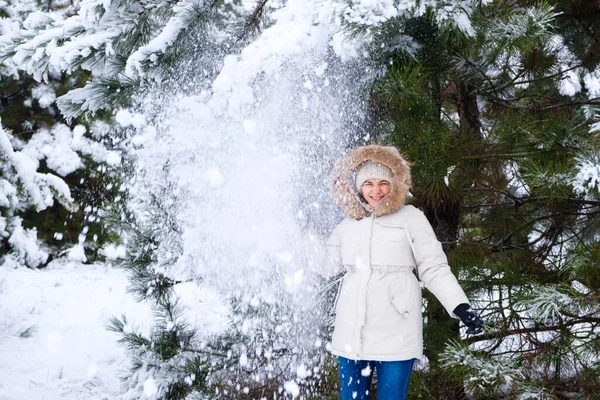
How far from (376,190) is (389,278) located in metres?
0.46

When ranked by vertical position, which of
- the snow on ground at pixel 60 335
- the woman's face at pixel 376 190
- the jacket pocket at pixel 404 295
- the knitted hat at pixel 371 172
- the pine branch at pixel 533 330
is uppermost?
the knitted hat at pixel 371 172

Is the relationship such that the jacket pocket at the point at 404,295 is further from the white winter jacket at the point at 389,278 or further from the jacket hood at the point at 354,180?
the jacket hood at the point at 354,180

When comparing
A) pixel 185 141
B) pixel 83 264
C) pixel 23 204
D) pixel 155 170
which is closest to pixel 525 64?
pixel 185 141

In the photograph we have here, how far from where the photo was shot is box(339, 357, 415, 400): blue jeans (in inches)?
99.7

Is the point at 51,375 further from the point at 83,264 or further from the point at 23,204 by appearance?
the point at 83,264

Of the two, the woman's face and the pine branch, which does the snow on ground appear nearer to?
the woman's face

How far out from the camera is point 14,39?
2752 mm

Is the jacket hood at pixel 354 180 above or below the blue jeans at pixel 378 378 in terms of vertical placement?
above

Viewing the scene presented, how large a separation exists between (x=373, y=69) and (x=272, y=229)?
4.07 ft

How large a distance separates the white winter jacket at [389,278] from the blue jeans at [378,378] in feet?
0.26

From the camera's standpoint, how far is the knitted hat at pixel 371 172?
2.69m

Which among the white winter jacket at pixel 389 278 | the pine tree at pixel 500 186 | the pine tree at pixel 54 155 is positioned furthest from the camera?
the pine tree at pixel 54 155

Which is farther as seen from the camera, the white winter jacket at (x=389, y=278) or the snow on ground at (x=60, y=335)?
the snow on ground at (x=60, y=335)

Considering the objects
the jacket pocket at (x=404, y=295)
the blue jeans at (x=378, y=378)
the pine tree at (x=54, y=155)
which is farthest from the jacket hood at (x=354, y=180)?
the pine tree at (x=54, y=155)
